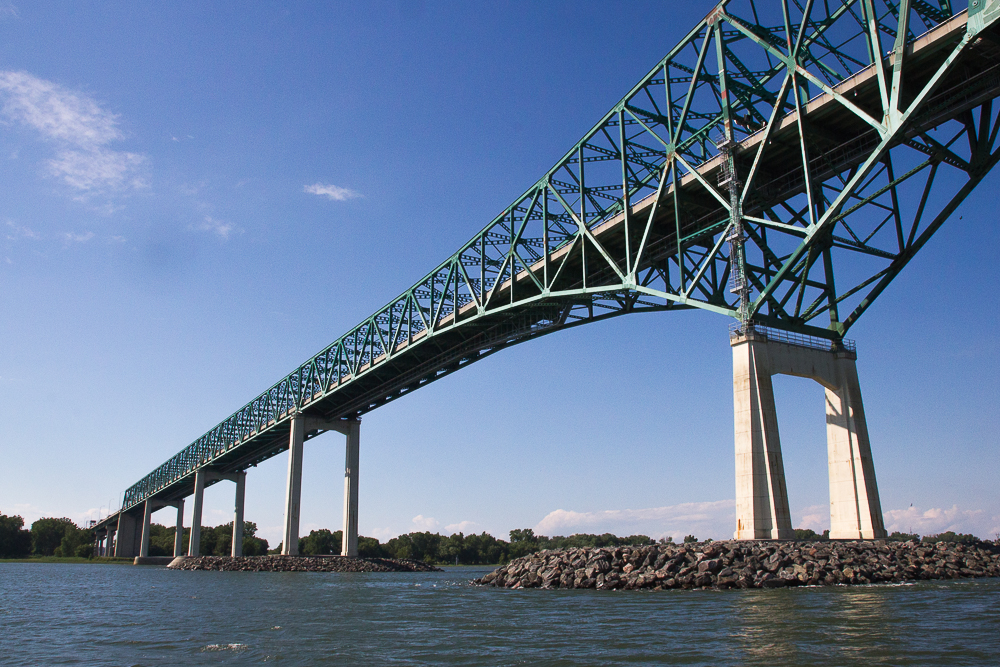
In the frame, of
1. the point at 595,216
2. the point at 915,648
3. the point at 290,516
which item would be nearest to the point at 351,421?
the point at 290,516

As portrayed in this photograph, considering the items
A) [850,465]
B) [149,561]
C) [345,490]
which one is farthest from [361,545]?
[850,465]

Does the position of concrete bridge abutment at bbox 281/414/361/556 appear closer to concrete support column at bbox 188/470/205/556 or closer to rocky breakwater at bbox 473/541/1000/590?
concrete support column at bbox 188/470/205/556

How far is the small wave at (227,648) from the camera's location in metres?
15.0

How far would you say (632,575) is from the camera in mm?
26875

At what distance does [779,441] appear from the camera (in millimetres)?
28125

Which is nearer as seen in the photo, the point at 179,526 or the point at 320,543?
the point at 179,526

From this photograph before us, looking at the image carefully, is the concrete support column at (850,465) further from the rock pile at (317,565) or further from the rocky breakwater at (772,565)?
the rock pile at (317,565)

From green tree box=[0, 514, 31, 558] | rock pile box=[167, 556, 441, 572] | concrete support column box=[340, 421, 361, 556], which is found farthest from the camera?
green tree box=[0, 514, 31, 558]

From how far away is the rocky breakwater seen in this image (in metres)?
23.8

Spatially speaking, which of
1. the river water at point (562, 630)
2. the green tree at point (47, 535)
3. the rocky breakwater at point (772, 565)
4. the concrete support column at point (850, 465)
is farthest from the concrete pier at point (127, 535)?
the concrete support column at point (850, 465)

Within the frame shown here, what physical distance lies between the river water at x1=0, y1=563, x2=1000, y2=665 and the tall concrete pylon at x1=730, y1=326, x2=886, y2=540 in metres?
5.37

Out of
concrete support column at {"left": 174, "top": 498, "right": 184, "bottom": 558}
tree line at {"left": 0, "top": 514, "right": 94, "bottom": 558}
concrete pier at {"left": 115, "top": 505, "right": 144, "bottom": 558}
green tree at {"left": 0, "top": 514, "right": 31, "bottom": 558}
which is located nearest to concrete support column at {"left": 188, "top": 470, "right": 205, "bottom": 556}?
concrete support column at {"left": 174, "top": 498, "right": 184, "bottom": 558}

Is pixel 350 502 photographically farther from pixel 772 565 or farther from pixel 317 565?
pixel 772 565

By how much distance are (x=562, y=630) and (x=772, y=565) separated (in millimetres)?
10928
